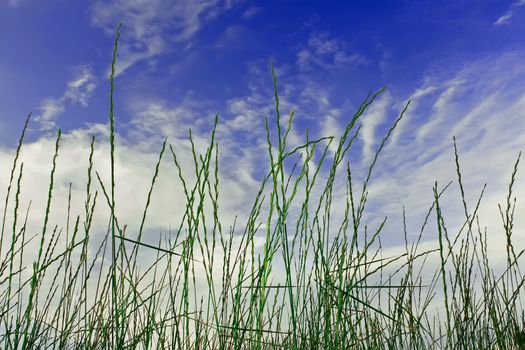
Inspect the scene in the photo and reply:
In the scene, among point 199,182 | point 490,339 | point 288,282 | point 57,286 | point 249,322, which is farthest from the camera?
point 490,339

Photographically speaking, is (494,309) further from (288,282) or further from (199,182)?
(199,182)

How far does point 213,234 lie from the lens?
1.82m

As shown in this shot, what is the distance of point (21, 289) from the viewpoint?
2201 mm

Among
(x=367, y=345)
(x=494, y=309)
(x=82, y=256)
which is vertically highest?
(x=82, y=256)

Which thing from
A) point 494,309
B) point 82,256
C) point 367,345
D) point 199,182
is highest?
point 199,182

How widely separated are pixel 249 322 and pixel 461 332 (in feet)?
3.16

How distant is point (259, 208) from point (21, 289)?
116 cm

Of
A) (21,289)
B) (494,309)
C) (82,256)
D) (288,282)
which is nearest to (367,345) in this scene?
(494,309)

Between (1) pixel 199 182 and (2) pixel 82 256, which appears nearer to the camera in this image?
(1) pixel 199 182

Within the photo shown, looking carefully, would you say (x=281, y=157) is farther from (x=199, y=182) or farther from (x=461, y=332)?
(x=461, y=332)

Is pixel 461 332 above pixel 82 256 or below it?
below

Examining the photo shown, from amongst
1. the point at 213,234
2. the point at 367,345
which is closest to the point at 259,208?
the point at 213,234

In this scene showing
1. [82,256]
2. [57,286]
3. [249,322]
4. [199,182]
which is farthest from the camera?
[57,286]

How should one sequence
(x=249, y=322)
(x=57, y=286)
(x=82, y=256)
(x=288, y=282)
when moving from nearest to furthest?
(x=288, y=282) < (x=249, y=322) < (x=82, y=256) < (x=57, y=286)
